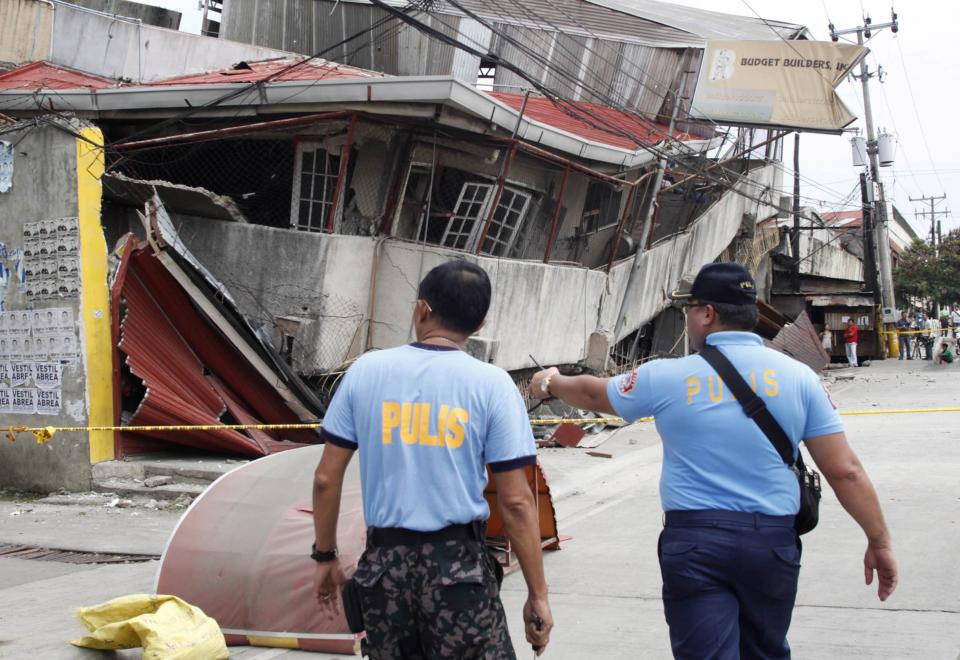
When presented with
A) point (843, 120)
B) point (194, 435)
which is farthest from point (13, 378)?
point (843, 120)

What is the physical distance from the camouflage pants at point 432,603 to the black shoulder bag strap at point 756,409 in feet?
3.23

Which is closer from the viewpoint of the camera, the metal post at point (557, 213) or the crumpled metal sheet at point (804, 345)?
the crumpled metal sheet at point (804, 345)

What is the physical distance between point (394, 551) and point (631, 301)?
1606 cm

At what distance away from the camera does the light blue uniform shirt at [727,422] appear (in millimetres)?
3174

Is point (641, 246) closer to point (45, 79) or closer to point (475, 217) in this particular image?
point (475, 217)

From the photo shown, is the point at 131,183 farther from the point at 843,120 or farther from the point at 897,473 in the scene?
the point at 843,120

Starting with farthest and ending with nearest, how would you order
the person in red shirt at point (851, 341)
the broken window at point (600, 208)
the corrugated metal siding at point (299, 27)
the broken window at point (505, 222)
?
the person in red shirt at point (851, 341), the corrugated metal siding at point (299, 27), the broken window at point (600, 208), the broken window at point (505, 222)

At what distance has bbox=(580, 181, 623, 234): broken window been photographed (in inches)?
671

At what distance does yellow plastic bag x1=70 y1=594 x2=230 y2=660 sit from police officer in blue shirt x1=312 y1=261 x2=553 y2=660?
1.89m

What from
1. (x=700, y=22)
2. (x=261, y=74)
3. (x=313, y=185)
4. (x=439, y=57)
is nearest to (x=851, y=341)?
(x=700, y=22)

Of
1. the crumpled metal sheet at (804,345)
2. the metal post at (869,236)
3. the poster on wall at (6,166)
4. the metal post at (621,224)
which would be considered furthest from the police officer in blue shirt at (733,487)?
the metal post at (869,236)

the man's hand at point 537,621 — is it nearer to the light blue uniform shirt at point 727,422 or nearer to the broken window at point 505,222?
the light blue uniform shirt at point 727,422

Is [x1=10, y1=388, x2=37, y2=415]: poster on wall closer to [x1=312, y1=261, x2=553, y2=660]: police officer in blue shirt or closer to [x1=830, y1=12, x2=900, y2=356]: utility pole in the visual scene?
[x1=312, y1=261, x2=553, y2=660]: police officer in blue shirt

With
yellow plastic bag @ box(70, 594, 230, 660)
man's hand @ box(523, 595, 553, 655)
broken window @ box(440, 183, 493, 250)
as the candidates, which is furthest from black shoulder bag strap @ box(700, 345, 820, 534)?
broken window @ box(440, 183, 493, 250)
